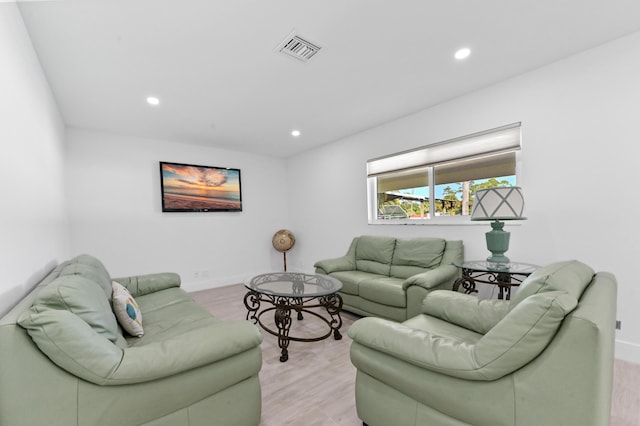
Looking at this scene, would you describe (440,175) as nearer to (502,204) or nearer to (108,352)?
(502,204)

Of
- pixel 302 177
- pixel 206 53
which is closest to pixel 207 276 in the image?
pixel 302 177

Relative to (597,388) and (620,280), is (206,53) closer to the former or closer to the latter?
(597,388)

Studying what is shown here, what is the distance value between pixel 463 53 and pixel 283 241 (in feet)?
13.3

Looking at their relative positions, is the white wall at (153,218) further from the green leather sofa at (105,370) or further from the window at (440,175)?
the green leather sofa at (105,370)

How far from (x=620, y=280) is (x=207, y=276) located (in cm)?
509

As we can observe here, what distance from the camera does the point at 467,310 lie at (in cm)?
175

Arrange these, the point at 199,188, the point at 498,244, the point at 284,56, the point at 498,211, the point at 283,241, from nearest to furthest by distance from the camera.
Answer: the point at 284,56 < the point at 498,211 < the point at 498,244 < the point at 199,188 < the point at 283,241

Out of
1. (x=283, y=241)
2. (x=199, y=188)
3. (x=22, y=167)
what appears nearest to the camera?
(x=22, y=167)

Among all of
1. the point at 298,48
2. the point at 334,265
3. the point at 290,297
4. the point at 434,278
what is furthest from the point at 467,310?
the point at 298,48

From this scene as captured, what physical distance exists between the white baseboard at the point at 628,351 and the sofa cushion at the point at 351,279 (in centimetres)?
207

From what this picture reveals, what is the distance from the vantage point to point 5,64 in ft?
4.62

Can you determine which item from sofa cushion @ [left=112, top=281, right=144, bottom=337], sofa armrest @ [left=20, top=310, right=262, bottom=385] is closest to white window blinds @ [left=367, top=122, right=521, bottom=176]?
sofa armrest @ [left=20, top=310, right=262, bottom=385]

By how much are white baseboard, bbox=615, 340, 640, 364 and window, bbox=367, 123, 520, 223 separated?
5.10 feet

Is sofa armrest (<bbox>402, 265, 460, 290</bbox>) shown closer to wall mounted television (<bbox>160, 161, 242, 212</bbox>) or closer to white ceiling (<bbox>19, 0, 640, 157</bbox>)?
white ceiling (<bbox>19, 0, 640, 157</bbox>)
